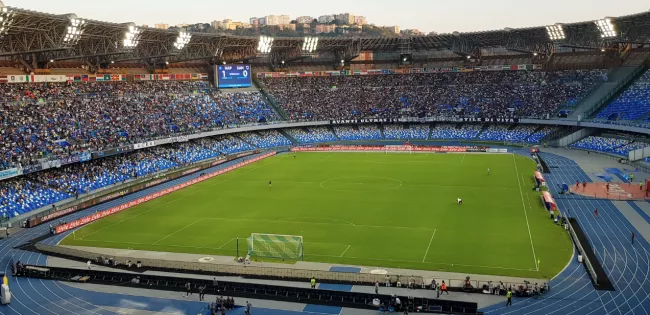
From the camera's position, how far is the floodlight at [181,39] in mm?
73250

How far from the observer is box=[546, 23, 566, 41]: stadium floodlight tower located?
79500 mm

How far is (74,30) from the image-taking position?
5562 cm

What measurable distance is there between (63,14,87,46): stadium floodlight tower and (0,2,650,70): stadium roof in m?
0.10

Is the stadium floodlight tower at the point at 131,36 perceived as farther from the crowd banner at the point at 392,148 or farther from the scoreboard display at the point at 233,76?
the crowd banner at the point at 392,148

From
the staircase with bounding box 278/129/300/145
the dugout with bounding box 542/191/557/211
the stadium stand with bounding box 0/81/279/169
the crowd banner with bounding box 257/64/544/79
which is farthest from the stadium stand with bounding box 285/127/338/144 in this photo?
the dugout with bounding box 542/191/557/211

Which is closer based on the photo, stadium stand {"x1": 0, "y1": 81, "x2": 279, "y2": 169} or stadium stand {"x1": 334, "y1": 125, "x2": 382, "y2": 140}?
stadium stand {"x1": 0, "y1": 81, "x2": 279, "y2": 169}

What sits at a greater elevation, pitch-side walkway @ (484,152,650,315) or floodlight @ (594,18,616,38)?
floodlight @ (594,18,616,38)

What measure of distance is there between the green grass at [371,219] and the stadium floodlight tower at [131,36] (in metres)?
20.0

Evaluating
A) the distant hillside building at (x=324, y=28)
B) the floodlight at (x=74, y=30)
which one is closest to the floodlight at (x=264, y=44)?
the floodlight at (x=74, y=30)

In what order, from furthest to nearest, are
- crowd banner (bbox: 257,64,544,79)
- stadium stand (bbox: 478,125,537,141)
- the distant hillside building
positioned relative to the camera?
the distant hillside building < crowd banner (bbox: 257,64,544,79) < stadium stand (bbox: 478,125,537,141)

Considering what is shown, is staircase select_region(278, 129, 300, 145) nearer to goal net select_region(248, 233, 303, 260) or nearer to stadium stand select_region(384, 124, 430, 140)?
stadium stand select_region(384, 124, 430, 140)

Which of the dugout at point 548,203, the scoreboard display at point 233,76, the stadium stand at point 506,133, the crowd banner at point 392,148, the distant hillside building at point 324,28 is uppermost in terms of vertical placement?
the distant hillside building at point 324,28

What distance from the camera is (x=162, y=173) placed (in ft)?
212

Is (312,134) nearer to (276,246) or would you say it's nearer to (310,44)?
(310,44)
